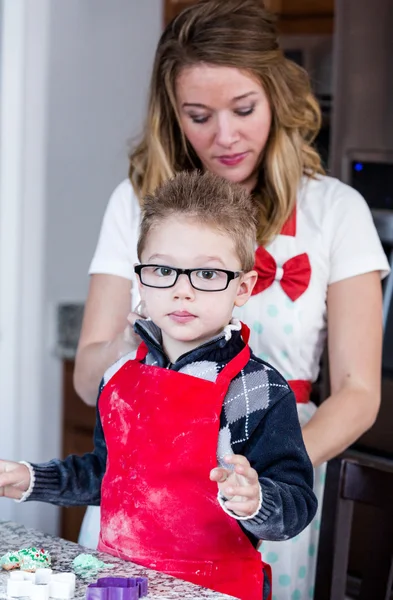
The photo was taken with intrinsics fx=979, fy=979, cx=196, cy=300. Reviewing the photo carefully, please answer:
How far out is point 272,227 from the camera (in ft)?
5.71

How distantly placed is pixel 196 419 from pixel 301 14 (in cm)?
235

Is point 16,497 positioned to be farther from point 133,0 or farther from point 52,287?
point 133,0

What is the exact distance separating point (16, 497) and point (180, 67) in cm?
81

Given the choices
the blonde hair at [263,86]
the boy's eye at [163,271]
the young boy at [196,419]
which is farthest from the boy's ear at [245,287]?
the blonde hair at [263,86]

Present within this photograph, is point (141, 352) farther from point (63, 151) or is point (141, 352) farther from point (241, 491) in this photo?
point (63, 151)

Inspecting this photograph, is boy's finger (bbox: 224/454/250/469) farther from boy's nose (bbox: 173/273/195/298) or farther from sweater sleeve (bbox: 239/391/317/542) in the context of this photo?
boy's nose (bbox: 173/273/195/298)

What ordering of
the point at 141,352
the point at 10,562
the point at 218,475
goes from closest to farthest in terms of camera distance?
the point at 218,475
the point at 10,562
the point at 141,352

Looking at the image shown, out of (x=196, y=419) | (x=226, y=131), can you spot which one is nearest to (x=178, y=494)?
(x=196, y=419)

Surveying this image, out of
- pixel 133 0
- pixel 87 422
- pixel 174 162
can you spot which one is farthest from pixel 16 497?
pixel 133 0

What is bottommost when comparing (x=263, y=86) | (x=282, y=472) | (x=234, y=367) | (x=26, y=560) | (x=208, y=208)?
(x=26, y=560)

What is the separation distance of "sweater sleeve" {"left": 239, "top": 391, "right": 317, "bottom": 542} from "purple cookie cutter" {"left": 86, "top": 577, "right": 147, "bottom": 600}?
16cm

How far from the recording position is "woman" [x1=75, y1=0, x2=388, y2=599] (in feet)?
5.47

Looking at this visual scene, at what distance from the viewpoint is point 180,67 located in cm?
173

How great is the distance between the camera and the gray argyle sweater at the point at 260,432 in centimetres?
120
